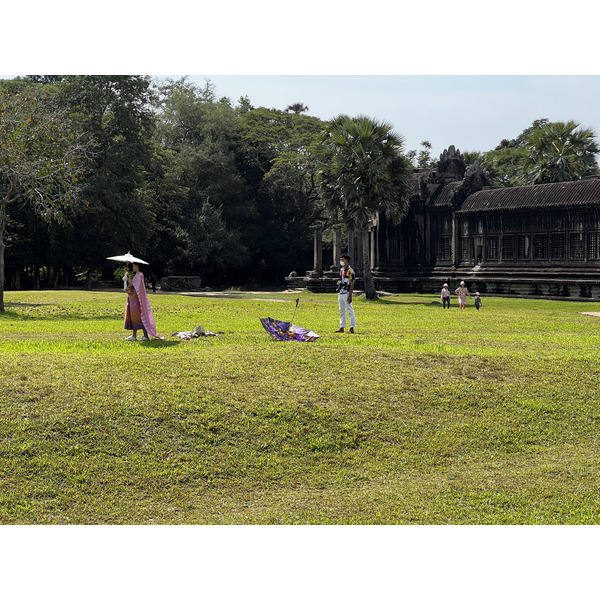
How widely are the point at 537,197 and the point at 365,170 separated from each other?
10.1 m

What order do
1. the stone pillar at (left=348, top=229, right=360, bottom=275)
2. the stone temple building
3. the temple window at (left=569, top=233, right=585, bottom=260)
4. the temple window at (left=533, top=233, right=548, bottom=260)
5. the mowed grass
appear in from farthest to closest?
the stone pillar at (left=348, top=229, right=360, bottom=275)
the temple window at (left=533, top=233, right=548, bottom=260)
the temple window at (left=569, top=233, right=585, bottom=260)
the stone temple building
the mowed grass

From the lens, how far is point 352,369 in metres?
13.1

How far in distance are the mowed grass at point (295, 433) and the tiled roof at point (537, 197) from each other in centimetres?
2530

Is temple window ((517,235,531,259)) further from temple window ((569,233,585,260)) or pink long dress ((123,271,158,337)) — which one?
pink long dress ((123,271,158,337))

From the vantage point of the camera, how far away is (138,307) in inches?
624

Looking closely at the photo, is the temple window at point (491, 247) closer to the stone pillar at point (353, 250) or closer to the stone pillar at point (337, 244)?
the stone pillar at point (353, 250)

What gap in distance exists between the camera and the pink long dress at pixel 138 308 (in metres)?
15.5

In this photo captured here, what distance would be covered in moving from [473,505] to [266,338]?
8.46 meters

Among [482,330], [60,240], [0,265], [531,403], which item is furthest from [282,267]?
[531,403]

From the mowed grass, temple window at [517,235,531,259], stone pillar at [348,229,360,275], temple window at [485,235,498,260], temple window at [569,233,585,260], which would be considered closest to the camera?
the mowed grass

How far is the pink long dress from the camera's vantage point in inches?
611

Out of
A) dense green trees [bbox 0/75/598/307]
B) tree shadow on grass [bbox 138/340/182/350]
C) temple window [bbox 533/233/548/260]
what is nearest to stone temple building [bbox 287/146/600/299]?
temple window [bbox 533/233/548/260]

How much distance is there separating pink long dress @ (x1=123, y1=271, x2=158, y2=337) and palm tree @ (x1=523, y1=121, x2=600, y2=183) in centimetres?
3760

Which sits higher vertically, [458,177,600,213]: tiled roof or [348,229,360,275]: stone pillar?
[458,177,600,213]: tiled roof
